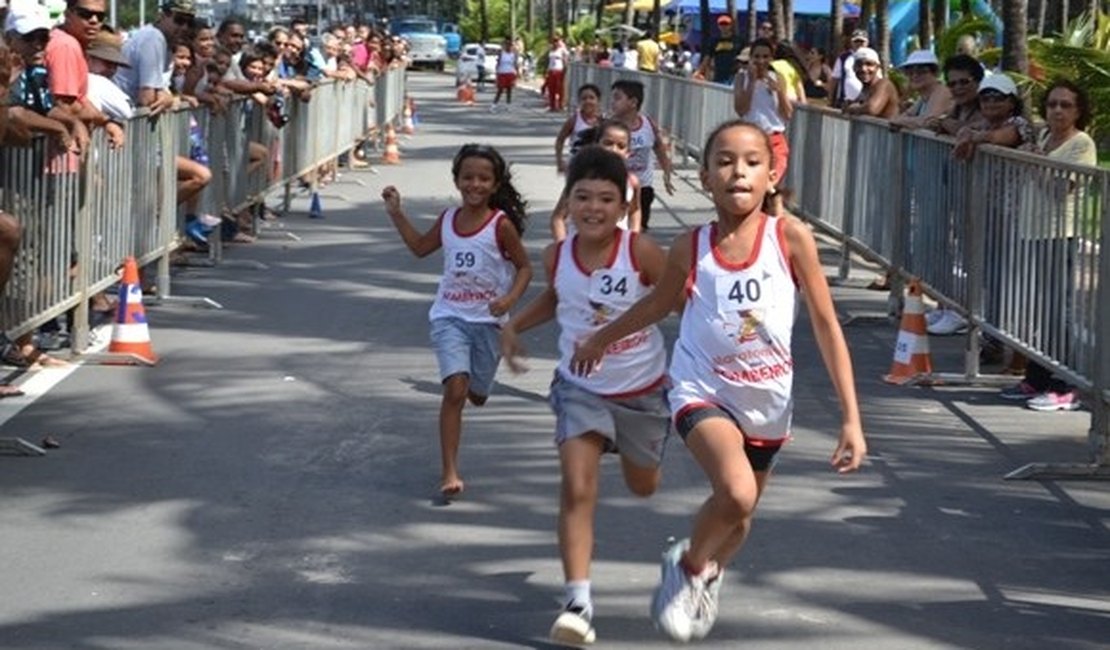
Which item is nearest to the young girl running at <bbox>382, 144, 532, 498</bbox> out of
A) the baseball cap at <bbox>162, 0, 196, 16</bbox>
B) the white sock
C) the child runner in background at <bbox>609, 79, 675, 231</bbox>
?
the white sock

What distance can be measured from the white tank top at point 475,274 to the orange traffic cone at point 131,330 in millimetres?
3793

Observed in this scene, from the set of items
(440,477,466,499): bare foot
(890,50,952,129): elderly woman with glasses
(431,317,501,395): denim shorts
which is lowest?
(440,477,466,499): bare foot

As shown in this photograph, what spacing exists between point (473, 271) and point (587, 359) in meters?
2.19

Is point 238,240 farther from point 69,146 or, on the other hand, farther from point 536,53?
point 536,53

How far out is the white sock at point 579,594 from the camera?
702 centimetres

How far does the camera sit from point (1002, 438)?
11.1m

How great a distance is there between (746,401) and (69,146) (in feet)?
20.3

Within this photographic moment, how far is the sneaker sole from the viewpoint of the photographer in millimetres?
6926

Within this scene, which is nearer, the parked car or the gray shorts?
the gray shorts

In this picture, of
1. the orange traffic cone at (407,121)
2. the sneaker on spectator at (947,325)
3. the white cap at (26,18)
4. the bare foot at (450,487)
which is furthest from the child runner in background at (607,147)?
the orange traffic cone at (407,121)

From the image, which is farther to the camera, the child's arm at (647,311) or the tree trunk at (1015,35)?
the tree trunk at (1015,35)

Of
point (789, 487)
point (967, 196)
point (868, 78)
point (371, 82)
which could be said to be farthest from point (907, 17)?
point (789, 487)

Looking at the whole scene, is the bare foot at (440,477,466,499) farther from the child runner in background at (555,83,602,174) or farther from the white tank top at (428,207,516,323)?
the child runner in background at (555,83,602,174)

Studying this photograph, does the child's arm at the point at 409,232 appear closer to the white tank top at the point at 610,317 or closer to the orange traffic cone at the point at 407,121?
the white tank top at the point at 610,317
